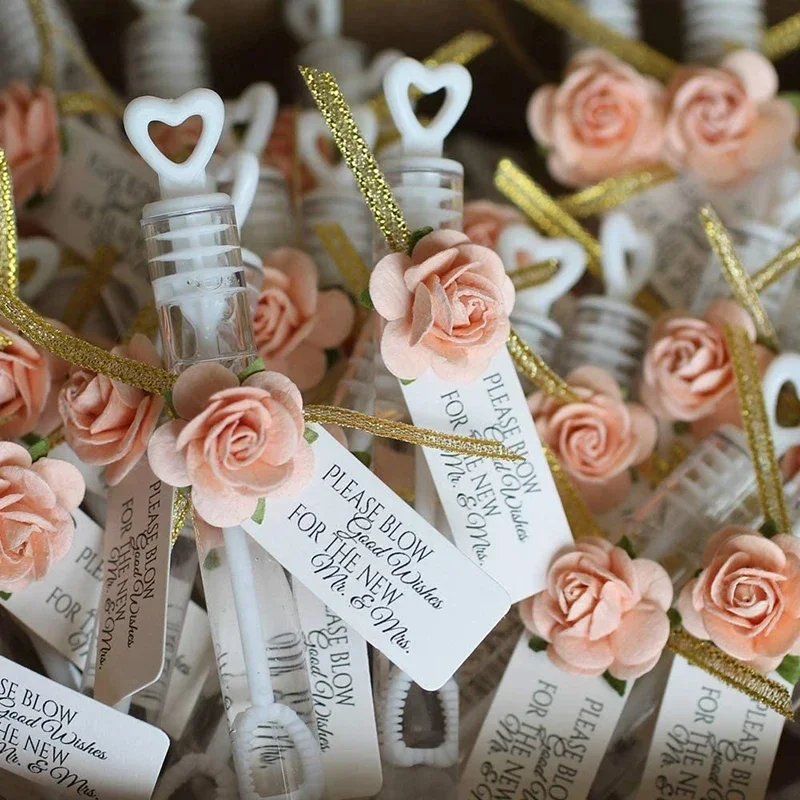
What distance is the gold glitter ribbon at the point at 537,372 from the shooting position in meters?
0.52

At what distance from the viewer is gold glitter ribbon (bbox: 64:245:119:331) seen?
0.62 m

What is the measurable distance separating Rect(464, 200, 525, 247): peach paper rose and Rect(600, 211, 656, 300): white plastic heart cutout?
0.06m

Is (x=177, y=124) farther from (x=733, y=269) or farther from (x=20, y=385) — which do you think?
(x=733, y=269)

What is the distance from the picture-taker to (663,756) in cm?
51

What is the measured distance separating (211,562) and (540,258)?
27cm

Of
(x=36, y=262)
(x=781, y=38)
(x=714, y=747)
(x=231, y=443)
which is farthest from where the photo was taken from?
(x=781, y=38)

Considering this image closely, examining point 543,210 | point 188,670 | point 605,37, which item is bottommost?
point 188,670

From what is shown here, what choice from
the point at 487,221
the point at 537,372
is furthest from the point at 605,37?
the point at 537,372

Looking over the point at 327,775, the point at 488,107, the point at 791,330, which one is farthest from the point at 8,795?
the point at 488,107

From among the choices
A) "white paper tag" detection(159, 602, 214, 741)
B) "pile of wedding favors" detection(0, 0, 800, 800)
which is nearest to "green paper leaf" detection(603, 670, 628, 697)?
"pile of wedding favors" detection(0, 0, 800, 800)

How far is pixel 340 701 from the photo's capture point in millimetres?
478

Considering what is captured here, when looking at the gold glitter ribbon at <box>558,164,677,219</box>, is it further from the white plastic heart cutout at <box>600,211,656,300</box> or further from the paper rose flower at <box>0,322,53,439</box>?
the paper rose flower at <box>0,322,53,439</box>

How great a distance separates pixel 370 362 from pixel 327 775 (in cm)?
22

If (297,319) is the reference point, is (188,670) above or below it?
below
